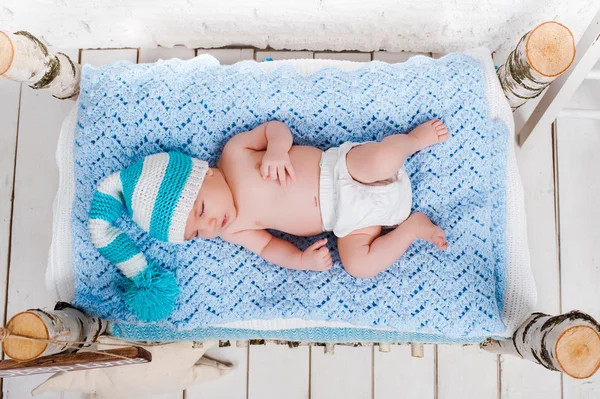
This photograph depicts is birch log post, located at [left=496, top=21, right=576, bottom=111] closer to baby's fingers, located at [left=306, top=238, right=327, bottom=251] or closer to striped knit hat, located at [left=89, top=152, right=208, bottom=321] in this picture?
baby's fingers, located at [left=306, top=238, right=327, bottom=251]

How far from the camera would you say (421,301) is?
47.8 inches

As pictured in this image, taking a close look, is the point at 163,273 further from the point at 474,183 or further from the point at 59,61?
the point at 474,183

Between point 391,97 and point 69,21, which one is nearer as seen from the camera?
point 391,97

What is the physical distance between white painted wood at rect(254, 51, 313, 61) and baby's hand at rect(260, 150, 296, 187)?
473 mm

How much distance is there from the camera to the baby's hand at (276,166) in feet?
3.87

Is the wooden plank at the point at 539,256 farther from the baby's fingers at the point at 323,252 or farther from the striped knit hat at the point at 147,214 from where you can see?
the striped knit hat at the point at 147,214

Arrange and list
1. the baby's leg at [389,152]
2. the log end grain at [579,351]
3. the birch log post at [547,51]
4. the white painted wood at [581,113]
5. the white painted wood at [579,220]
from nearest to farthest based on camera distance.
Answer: the log end grain at [579,351], the birch log post at [547,51], the baby's leg at [389,152], the white painted wood at [581,113], the white painted wood at [579,220]

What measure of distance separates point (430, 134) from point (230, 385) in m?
0.98

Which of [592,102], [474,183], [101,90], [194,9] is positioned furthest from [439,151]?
[101,90]

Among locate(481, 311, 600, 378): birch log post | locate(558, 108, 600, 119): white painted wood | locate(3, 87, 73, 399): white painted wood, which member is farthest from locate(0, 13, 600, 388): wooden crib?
locate(3, 87, 73, 399): white painted wood

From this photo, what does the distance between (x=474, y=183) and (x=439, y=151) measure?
0.40ft

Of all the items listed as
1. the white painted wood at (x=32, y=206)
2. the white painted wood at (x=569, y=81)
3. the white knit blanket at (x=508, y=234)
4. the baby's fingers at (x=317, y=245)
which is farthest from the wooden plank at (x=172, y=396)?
the white painted wood at (x=569, y=81)

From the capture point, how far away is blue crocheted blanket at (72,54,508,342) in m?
1.23

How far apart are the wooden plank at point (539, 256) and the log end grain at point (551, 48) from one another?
445 millimetres
